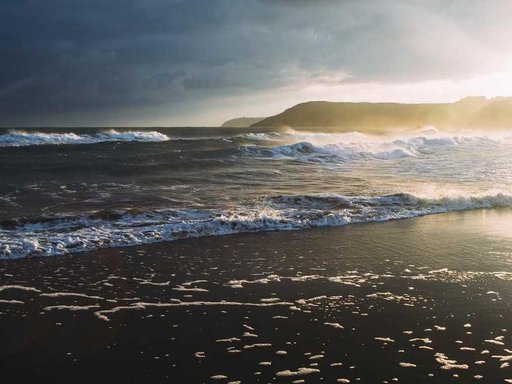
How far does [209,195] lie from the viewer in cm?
1700

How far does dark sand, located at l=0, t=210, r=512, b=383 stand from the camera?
4633 mm

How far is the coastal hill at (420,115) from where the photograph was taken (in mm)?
134325

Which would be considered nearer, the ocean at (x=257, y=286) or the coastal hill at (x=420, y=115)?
the ocean at (x=257, y=286)

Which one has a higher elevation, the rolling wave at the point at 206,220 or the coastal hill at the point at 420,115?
the coastal hill at the point at 420,115

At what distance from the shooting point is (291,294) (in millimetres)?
6918

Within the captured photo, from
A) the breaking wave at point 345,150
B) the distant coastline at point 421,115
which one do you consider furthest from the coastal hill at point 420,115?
the breaking wave at point 345,150

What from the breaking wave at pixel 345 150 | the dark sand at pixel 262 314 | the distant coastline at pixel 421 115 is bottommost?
the dark sand at pixel 262 314

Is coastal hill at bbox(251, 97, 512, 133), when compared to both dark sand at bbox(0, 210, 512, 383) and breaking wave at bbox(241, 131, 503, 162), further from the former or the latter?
dark sand at bbox(0, 210, 512, 383)

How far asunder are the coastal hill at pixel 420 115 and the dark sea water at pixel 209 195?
3473 inches

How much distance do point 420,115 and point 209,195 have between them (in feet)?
512

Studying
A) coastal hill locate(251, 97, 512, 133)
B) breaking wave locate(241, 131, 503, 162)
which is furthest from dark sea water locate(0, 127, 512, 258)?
coastal hill locate(251, 97, 512, 133)

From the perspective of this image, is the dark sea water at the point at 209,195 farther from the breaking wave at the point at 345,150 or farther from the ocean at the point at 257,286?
the breaking wave at the point at 345,150

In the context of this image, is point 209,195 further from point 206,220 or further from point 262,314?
point 262,314

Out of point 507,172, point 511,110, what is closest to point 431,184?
point 507,172
